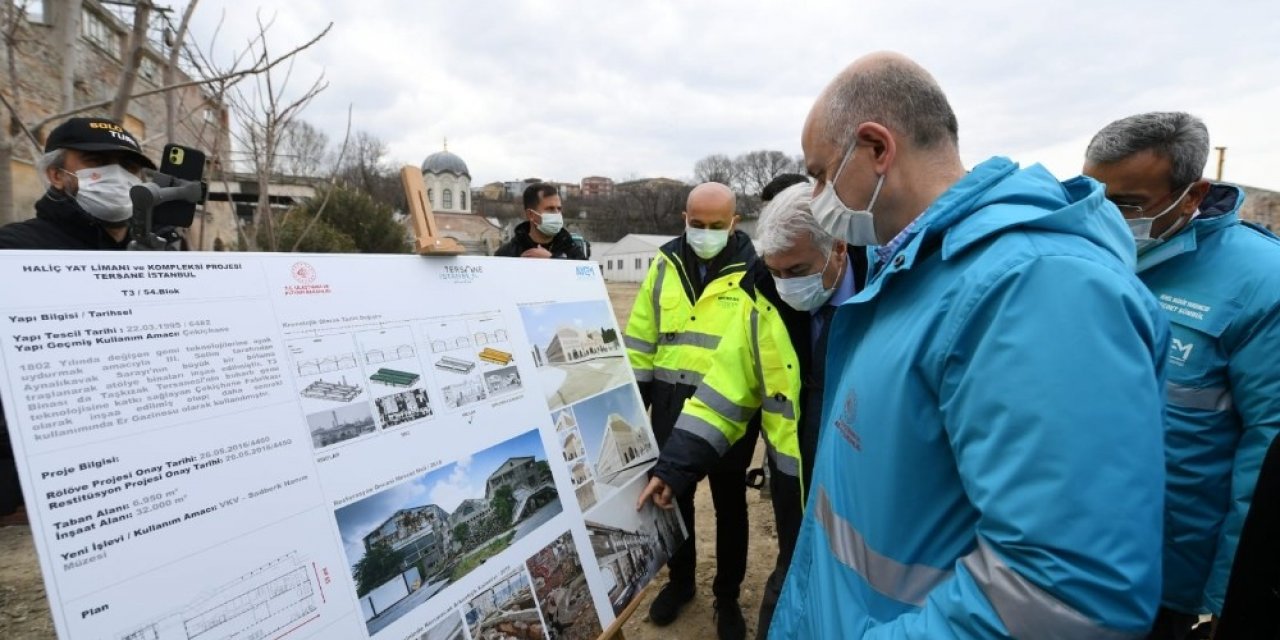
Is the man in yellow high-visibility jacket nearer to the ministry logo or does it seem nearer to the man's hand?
the man's hand

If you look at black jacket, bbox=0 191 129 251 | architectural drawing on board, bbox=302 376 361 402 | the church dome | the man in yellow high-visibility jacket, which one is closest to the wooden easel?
architectural drawing on board, bbox=302 376 361 402

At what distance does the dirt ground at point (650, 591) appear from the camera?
341 centimetres

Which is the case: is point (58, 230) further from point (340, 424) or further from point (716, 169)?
point (716, 169)

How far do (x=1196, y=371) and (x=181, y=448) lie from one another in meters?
2.95

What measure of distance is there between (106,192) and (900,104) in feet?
9.80

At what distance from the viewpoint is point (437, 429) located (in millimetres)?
1735

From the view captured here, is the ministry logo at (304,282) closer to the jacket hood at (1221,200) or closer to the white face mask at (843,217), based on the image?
the white face mask at (843,217)

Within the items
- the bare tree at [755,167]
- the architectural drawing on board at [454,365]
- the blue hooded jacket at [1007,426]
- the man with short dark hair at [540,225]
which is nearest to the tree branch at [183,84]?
the man with short dark hair at [540,225]

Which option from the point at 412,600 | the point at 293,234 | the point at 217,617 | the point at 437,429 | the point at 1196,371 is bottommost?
the point at 1196,371

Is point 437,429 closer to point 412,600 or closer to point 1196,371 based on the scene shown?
point 412,600

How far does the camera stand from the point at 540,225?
14.6 ft

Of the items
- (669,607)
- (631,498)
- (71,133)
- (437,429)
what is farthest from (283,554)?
(669,607)

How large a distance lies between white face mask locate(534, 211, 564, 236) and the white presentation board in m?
2.20

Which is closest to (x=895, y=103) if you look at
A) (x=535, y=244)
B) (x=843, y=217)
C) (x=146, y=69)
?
(x=843, y=217)
